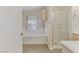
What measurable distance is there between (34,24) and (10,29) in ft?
0.82

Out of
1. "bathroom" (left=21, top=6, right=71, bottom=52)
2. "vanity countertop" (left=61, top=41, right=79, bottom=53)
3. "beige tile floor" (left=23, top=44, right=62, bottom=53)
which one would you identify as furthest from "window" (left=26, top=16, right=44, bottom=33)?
"vanity countertop" (left=61, top=41, right=79, bottom=53)

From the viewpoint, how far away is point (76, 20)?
916 mm

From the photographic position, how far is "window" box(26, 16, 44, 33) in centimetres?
102

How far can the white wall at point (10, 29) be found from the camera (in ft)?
2.85

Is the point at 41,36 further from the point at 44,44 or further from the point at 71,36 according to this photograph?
the point at 71,36

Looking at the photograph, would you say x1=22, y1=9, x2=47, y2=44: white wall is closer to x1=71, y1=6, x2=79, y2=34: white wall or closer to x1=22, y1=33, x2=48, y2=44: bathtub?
x1=22, y1=33, x2=48, y2=44: bathtub

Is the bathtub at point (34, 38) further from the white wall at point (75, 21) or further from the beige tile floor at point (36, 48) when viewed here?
the white wall at point (75, 21)

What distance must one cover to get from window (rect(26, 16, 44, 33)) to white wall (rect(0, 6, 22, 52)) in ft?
0.46

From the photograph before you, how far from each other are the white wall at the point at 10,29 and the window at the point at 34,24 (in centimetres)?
14

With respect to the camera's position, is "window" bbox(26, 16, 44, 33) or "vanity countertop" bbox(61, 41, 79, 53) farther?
"window" bbox(26, 16, 44, 33)

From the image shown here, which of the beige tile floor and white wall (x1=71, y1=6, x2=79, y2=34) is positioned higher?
white wall (x1=71, y1=6, x2=79, y2=34)
